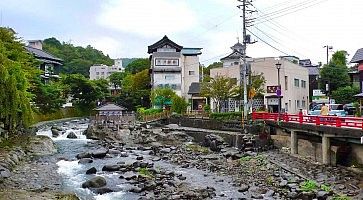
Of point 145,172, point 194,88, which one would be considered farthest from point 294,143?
point 194,88

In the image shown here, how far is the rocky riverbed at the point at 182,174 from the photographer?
63.2 feet

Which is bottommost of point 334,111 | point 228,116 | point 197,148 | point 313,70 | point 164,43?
point 197,148

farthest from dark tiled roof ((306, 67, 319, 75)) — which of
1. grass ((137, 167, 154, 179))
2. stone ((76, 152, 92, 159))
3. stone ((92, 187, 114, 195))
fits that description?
stone ((92, 187, 114, 195))

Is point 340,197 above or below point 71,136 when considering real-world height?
below

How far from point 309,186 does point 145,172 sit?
34.3 feet

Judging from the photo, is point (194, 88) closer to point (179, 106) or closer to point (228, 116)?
point (179, 106)

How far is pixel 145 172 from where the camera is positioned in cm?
2541

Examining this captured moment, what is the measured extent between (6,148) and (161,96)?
108ft

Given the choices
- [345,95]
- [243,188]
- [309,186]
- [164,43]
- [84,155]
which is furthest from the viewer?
[164,43]

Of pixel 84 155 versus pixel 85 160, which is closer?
pixel 85 160

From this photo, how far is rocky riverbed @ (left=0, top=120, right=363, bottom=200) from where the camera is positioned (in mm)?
19266

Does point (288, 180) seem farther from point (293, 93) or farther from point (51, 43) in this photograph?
point (51, 43)

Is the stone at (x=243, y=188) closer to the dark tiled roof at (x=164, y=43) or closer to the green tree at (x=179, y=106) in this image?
the green tree at (x=179, y=106)

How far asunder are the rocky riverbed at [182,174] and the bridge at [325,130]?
1286mm
